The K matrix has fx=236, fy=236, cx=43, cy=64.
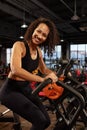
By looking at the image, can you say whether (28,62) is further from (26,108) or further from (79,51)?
(79,51)

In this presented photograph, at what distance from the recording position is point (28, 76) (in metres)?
1.63

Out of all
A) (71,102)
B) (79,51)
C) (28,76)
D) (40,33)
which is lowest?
(71,102)

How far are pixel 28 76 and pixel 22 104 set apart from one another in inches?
8.4

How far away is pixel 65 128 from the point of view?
1.99m

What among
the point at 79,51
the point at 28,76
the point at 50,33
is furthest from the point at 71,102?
the point at 79,51

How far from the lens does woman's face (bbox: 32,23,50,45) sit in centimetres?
183

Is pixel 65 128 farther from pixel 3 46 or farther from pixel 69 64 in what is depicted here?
pixel 3 46

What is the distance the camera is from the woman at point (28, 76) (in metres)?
1.67

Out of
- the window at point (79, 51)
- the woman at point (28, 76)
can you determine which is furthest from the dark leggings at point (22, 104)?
the window at point (79, 51)

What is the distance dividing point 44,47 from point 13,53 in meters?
0.41

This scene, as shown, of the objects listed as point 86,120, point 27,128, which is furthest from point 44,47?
point 27,128

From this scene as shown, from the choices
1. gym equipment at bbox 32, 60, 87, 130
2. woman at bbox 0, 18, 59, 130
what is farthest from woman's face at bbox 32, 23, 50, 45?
gym equipment at bbox 32, 60, 87, 130

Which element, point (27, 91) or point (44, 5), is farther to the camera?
point (44, 5)

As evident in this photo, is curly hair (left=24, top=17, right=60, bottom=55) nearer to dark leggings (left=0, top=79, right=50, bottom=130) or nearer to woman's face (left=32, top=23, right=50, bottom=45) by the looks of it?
woman's face (left=32, top=23, right=50, bottom=45)
